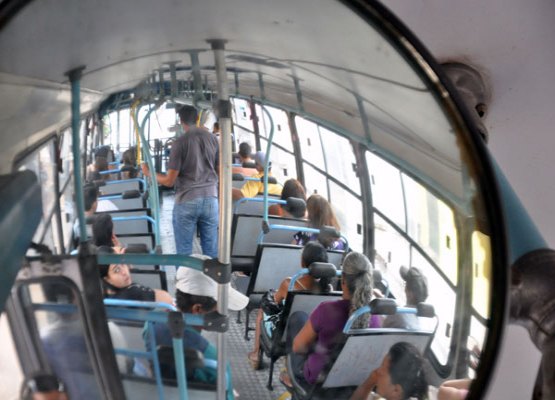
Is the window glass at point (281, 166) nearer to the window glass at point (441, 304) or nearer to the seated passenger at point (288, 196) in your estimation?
the seated passenger at point (288, 196)

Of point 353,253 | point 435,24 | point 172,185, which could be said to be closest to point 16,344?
point 172,185

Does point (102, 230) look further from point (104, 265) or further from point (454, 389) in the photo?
point (454, 389)

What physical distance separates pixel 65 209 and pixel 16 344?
0.13 m

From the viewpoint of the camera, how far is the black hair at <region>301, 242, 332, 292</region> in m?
0.48

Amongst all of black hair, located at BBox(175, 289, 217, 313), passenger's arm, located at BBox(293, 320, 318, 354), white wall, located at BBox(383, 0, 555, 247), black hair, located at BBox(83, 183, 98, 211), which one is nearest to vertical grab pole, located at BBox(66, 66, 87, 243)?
black hair, located at BBox(83, 183, 98, 211)

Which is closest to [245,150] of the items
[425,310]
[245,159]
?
[245,159]

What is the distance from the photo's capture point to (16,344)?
19.6 inches

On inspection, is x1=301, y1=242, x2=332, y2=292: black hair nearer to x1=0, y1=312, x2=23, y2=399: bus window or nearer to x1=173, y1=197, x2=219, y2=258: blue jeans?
x1=173, y1=197, x2=219, y2=258: blue jeans

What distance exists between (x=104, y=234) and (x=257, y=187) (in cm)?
13

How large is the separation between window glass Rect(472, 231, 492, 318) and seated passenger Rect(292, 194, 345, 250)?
115 millimetres

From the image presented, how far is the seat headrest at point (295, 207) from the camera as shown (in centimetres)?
50

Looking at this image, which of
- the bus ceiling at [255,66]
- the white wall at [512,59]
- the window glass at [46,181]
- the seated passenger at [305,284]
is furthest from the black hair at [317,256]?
the white wall at [512,59]

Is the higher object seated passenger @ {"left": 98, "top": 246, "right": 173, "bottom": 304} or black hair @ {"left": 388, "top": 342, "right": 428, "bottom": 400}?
seated passenger @ {"left": 98, "top": 246, "right": 173, "bottom": 304}

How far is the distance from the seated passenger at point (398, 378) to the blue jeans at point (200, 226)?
0.59ft
